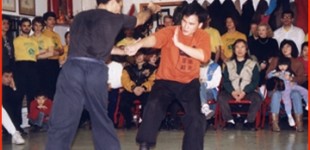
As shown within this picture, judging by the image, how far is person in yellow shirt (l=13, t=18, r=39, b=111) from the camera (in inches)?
311

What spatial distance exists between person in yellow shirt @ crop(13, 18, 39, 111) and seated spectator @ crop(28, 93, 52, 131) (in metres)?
0.15

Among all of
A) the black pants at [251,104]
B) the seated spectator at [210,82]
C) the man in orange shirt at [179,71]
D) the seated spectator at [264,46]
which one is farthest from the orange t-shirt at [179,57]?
the seated spectator at [264,46]

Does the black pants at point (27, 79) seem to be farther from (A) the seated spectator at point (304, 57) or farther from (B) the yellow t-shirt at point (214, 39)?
(A) the seated spectator at point (304, 57)

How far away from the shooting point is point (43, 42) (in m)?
8.32

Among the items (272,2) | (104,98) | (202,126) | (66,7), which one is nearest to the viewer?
(104,98)

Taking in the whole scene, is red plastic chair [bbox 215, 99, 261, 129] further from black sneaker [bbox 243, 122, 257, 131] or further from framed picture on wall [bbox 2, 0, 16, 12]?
framed picture on wall [bbox 2, 0, 16, 12]

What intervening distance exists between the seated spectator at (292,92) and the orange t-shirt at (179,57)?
2928 mm

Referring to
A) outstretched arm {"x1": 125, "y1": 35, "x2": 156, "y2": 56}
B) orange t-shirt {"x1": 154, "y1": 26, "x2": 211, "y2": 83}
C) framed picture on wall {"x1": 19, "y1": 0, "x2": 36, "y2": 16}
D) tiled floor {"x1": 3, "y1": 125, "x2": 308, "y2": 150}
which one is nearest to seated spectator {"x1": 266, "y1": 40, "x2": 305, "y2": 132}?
tiled floor {"x1": 3, "y1": 125, "x2": 308, "y2": 150}

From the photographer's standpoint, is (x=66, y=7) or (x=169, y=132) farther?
(x=66, y=7)

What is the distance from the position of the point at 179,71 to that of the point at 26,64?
366 cm

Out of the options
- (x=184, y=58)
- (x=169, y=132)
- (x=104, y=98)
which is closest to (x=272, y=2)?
(x=169, y=132)

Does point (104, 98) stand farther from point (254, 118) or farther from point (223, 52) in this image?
point (223, 52)

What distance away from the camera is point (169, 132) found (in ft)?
24.7

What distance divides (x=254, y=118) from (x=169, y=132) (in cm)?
108
